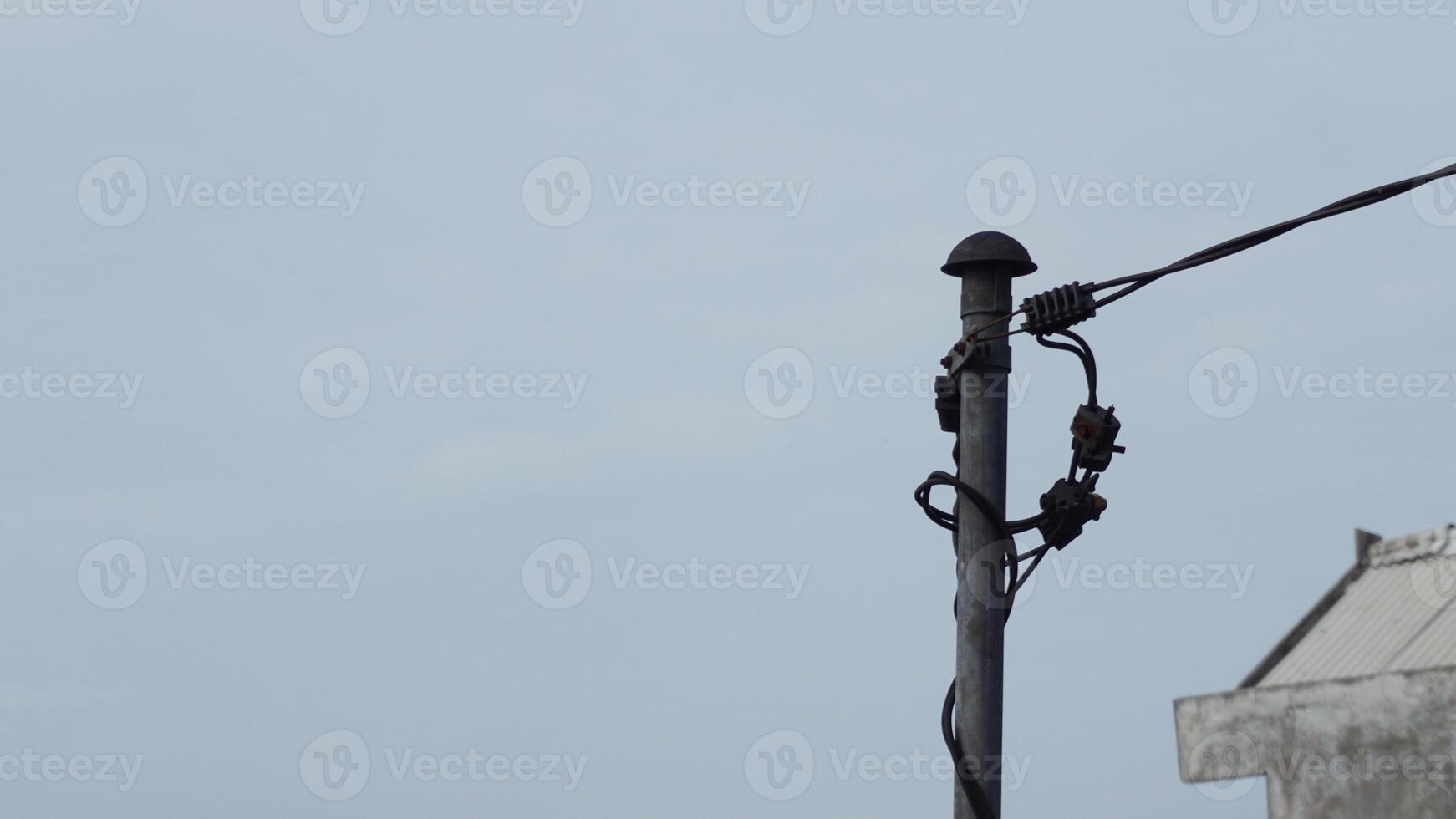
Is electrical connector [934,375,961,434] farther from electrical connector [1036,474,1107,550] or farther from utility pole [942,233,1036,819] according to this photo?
electrical connector [1036,474,1107,550]

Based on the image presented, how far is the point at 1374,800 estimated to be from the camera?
400 inches

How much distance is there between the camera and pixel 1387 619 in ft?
36.5

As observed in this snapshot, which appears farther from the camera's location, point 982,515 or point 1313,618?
point 1313,618

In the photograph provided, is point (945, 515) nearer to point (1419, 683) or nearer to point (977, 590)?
point (977, 590)

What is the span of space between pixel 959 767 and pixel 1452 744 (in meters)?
5.17

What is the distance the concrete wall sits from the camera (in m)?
9.82

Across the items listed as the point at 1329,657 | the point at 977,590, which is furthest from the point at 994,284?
the point at 1329,657

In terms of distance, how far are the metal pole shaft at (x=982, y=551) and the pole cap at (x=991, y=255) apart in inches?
0.9

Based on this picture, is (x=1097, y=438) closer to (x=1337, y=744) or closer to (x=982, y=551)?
(x=982, y=551)

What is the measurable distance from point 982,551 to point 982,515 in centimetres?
14

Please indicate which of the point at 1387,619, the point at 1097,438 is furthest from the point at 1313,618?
the point at 1097,438

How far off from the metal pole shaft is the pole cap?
Result: 0.02 metres

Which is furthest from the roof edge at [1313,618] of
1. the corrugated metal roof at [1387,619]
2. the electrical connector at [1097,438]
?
the electrical connector at [1097,438]

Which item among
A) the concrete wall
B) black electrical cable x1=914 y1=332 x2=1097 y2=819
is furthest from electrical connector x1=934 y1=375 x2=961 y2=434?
the concrete wall
